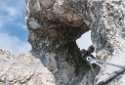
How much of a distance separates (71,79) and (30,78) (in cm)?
70

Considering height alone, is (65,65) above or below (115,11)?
above

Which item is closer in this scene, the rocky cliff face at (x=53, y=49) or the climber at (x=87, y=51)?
the rocky cliff face at (x=53, y=49)

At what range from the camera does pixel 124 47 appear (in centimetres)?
339

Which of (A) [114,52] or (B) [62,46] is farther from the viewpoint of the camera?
(B) [62,46]

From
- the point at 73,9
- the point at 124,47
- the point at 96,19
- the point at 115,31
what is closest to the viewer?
the point at 124,47

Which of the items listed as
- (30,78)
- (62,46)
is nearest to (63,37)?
(62,46)

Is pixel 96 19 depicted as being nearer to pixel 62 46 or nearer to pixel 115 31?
pixel 115 31

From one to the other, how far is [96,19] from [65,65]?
6.07ft

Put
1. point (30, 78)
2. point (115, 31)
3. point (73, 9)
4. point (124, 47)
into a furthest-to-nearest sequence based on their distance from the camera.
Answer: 1. point (30, 78)
2. point (73, 9)
3. point (115, 31)
4. point (124, 47)

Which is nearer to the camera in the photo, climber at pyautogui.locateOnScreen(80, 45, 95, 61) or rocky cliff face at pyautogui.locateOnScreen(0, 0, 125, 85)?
rocky cliff face at pyautogui.locateOnScreen(0, 0, 125, 85)

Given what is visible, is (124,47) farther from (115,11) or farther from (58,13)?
(58,13)

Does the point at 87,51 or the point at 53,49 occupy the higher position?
the point at 53,49

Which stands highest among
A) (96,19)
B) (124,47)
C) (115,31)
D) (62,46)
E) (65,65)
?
(62,46)

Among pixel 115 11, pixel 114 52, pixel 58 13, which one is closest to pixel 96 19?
pixel 115 11
